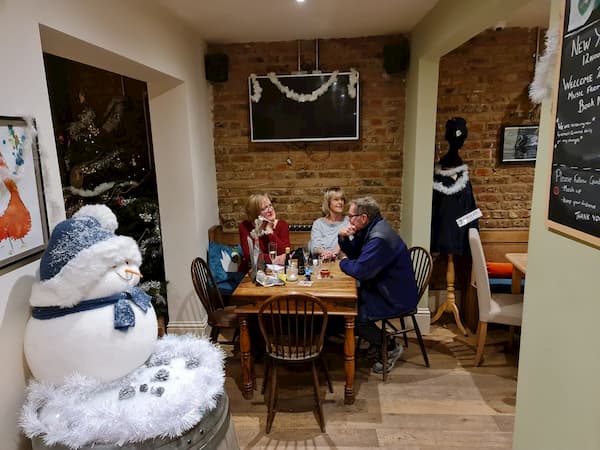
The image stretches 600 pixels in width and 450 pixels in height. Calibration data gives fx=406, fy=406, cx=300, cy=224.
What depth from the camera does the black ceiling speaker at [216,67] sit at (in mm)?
3533

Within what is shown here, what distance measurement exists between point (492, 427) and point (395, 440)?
1.98 feet

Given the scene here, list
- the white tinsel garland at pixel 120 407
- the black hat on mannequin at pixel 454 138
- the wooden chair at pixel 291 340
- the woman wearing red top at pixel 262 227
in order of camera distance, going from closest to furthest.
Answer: the white tinsel garland at pixel 120 407, the wooden chair at pixel 291 340, the woman wearing red top at pixel 262 227, the black hat on mannequin at pixel 454 138

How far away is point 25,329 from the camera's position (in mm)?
1290

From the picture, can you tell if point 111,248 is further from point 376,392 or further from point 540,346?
point 376,392

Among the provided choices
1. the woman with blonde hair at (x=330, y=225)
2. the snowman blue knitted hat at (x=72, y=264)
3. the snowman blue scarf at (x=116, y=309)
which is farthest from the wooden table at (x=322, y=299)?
the snowman blue knitted hat at (x=72, y=264)

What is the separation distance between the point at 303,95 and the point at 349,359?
228cm

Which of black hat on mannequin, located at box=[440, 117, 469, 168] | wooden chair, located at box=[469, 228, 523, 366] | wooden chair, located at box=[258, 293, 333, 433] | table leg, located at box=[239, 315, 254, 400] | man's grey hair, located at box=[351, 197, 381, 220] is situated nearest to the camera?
wooden chair, located at box=[258, 293, 333, 433]

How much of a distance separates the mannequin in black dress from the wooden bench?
3.81ft

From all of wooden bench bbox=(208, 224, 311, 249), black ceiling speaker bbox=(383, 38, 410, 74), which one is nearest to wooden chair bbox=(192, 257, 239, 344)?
wooden bench bbox=(208, 224, 311, 249)

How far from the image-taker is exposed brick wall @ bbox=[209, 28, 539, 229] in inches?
137

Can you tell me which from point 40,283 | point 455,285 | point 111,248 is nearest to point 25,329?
point 40,283

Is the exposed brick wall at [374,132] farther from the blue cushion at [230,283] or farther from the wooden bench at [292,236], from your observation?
the blue cushion at [230,283]

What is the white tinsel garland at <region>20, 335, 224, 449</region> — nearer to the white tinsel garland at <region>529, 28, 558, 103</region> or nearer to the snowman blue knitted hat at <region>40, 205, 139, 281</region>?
the snowman blue knitted hat at <region>40, 205, 139, 281</region>

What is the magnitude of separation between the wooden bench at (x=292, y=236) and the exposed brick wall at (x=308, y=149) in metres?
0.11
